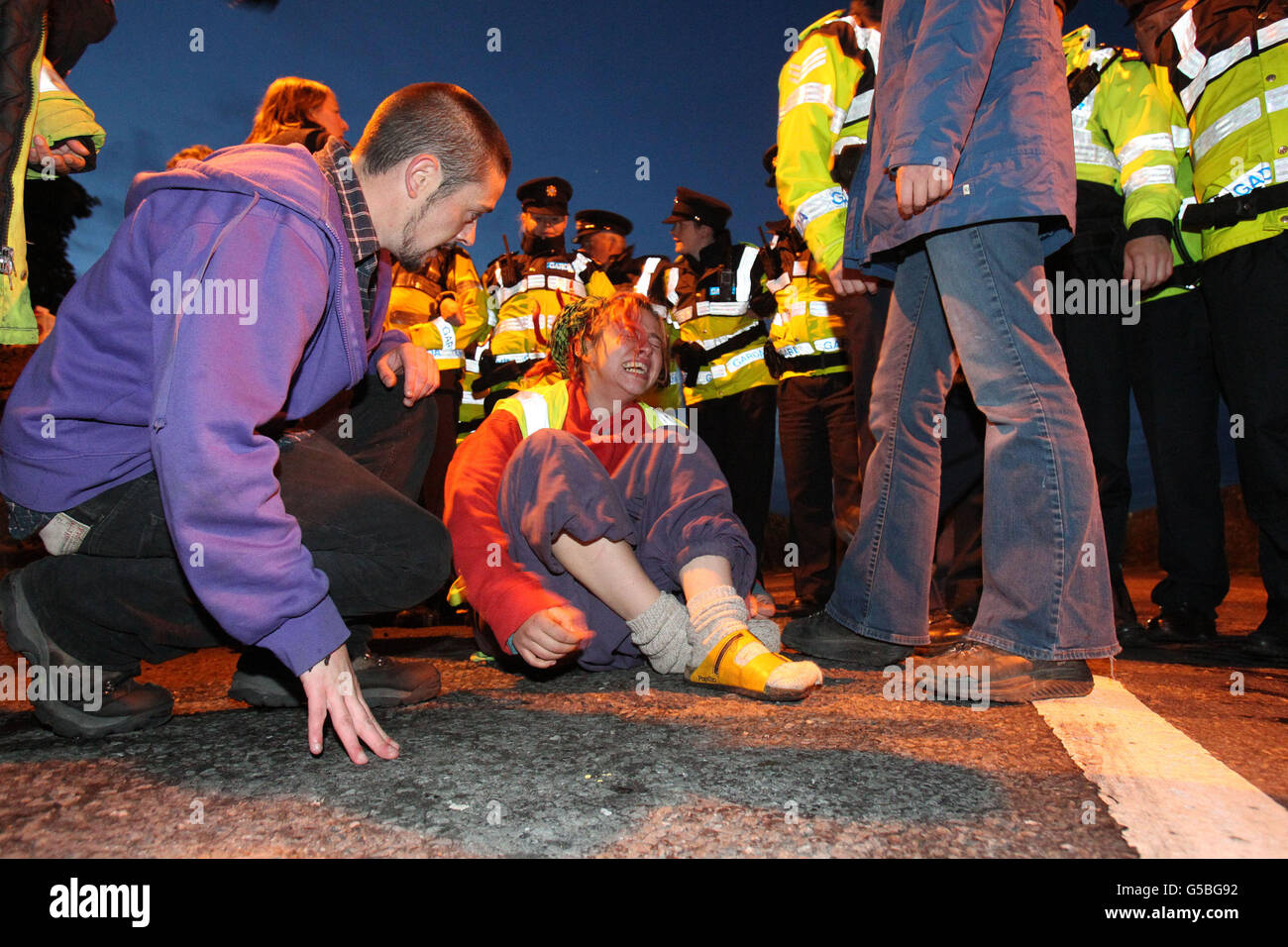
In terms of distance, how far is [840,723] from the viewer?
1.63 m

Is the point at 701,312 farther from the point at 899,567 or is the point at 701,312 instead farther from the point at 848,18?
the point at 899,567

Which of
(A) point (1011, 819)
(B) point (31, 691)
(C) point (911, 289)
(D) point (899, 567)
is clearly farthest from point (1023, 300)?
(B) point (31, 691)

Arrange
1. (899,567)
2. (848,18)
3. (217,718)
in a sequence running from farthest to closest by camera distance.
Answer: (848,18) < (899,567) < (217,718)

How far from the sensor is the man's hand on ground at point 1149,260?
2746 millimetres

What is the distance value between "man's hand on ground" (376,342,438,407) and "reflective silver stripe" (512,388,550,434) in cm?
32

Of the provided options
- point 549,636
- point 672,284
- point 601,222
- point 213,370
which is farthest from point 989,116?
point 601,222

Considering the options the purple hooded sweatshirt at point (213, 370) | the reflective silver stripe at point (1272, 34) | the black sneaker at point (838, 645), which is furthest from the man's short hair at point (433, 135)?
the reflective silver stripe at point (1272, 34)

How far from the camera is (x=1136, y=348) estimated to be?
3.20 m

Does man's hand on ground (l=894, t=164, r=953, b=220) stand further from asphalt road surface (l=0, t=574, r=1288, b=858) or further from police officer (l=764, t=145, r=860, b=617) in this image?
police officer (l=764, t=145, r=860, b=617)

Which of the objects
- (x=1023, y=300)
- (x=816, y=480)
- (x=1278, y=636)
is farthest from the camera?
(x=816, y=480)

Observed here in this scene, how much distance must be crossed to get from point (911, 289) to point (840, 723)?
1.32 m

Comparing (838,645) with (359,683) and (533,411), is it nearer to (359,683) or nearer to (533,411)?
(533,411)

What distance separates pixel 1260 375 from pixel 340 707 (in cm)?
310

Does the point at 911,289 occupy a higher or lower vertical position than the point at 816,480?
higher
